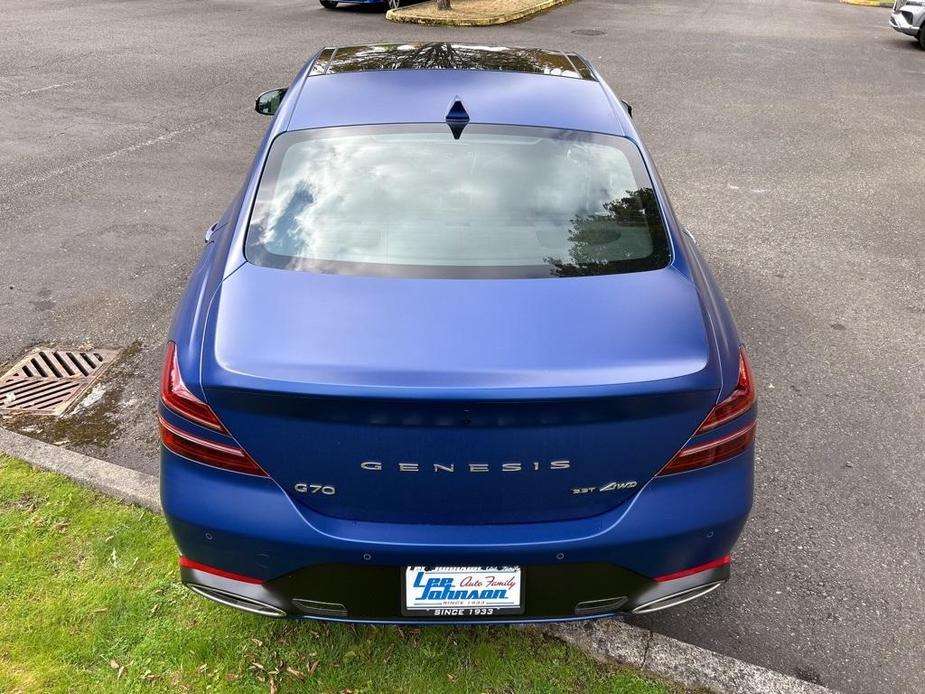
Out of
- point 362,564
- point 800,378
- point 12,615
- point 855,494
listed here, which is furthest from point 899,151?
point 12,615

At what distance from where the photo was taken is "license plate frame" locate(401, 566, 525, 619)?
2113 mm

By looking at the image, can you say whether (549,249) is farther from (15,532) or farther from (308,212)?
(15,532)

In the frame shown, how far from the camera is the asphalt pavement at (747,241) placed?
2959mm

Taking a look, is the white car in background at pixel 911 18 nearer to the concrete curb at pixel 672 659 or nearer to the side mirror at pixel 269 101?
the side mirror at pixel 269 101

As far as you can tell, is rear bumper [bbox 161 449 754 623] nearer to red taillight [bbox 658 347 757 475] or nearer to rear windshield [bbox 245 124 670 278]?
red taillight [bbox 658 347 757 475]

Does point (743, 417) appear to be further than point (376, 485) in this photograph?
Yes

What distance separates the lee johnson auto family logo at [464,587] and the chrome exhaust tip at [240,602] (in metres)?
0.44

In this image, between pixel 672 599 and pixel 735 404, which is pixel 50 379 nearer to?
pixel 672 599

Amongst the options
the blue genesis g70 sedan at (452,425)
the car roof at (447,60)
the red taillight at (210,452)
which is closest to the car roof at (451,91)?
the car roof at (447,60)

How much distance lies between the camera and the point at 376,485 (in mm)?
2025

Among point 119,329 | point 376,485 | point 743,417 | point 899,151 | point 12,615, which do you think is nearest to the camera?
point 376,485

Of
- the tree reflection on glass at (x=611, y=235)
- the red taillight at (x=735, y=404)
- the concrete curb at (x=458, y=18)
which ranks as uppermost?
the tree reflection on glass at (x=611, y=235)

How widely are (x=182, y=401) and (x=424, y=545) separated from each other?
76 centimetres

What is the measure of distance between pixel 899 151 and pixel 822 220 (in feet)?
9.04
